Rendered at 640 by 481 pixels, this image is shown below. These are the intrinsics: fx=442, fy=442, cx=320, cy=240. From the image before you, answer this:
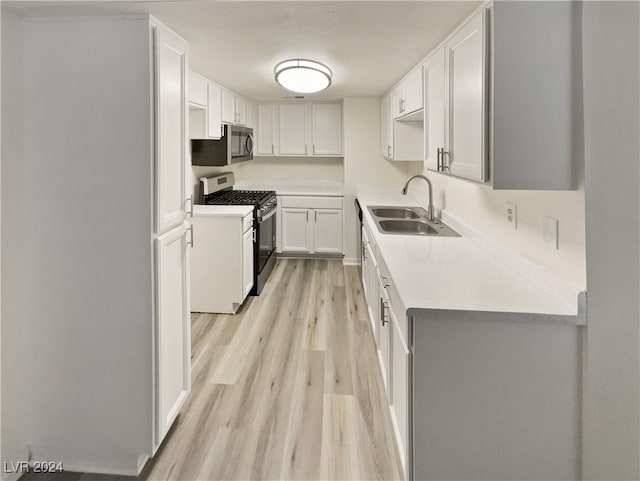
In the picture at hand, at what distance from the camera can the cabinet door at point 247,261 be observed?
4051mm

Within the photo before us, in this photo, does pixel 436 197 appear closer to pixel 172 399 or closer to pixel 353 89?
pixel 353 89

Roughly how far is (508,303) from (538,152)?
1.86 feet

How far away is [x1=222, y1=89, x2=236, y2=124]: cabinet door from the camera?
423cm

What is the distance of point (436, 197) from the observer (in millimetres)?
3822

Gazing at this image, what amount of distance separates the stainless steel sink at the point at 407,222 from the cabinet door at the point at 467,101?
92 cm

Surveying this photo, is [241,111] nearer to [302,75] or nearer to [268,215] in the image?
[268,215]

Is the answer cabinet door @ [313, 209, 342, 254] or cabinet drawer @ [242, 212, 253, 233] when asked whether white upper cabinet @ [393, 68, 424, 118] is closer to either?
cabinet drawer @ [242, 212, 253, 233]

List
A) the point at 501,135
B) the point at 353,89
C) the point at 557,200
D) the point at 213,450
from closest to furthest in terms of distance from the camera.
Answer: the point at 501,135 → the point at 557,200 → the point at 213,450 → the point at 353,89

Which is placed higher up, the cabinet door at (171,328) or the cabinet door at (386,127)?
the cabinet door at (386,127)

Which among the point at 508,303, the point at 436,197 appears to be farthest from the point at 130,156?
the point at 436,197

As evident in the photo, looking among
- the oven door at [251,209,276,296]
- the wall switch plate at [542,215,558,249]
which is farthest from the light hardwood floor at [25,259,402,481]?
the wall switch plate at [542,215,558,249]

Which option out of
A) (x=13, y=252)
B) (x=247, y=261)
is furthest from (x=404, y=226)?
(x=13, y=252)

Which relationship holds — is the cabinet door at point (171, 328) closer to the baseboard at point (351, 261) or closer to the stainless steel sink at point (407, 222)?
the stainless steel sink at point (407, 222)

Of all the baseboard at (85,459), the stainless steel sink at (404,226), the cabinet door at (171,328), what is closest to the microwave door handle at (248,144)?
the stainless steel sink at (404,226)
